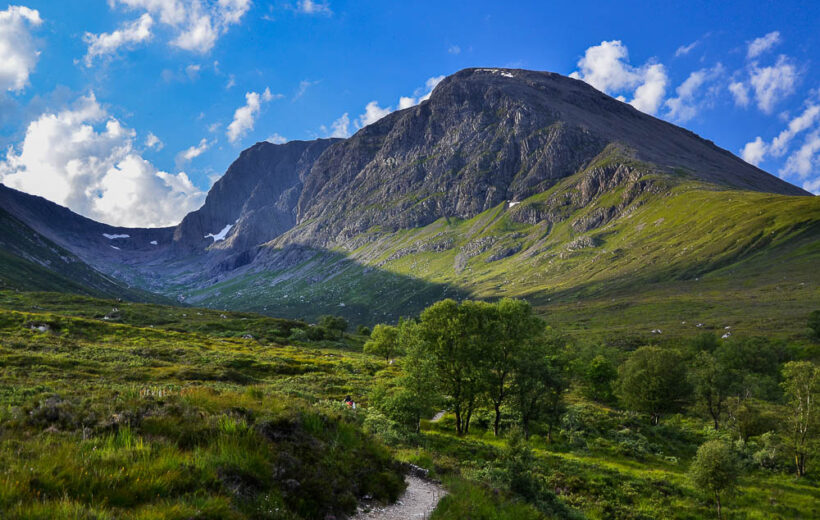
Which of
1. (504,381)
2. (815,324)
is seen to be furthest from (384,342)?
(815,324)

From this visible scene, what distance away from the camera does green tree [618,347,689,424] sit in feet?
197

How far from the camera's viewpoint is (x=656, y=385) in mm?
59656

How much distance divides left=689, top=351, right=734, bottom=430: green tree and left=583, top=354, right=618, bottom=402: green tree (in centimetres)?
1621

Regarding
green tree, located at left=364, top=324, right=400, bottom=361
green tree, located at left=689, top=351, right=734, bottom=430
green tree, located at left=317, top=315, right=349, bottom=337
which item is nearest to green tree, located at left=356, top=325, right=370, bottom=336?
green tree, located at left=317, top=315, right=349, bottom=337

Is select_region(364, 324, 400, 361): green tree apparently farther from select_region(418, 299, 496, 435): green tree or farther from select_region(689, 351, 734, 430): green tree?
select_region(689, 351, 734, 430): green tree

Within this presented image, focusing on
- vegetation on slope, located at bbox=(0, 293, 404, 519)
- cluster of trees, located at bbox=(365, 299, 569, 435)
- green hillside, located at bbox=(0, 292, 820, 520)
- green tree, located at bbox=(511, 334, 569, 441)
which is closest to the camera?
vegetation on slope, located at bbox=(0, 293, 404, 519)

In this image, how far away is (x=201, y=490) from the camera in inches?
302

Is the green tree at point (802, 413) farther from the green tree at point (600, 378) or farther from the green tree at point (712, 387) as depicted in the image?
the green tree at point (600, 378)

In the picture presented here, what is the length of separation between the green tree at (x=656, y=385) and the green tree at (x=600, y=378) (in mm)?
9667

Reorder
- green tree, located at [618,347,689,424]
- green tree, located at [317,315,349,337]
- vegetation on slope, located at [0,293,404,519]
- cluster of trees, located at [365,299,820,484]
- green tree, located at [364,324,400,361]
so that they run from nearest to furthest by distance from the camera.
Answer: vegetation on slope, located at [0,293,404,519] < cluster of trees, located at [365,299,820,484] < green tree, located at [618,347,689,424] < green tree, located at [364,324,400,361] < green tree, located at [317,315,349,337]

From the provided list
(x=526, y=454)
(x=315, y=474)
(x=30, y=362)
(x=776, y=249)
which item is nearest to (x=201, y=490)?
(x=315, y=474)

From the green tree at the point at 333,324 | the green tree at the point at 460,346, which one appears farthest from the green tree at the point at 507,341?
the green tree at the point at 333,324

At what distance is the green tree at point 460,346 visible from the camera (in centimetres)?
3934

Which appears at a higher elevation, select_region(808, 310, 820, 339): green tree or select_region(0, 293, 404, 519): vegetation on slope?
select_region(808, 310, 820, 339): green tree
